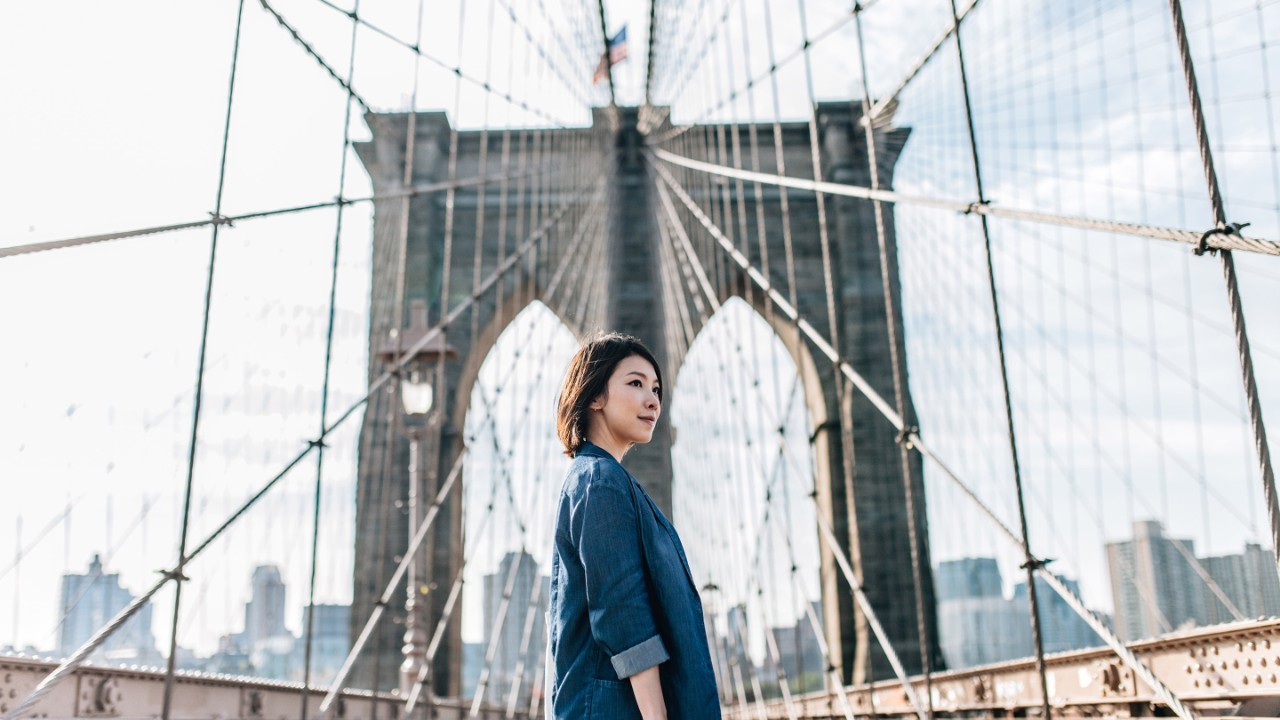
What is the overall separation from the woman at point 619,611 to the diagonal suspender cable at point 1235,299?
704 mm

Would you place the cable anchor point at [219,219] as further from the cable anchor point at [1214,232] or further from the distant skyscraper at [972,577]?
the distant skyscraper at [972,577]

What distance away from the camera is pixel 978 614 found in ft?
29.9

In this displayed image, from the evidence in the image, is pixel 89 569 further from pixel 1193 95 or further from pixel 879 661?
pixel 879 661

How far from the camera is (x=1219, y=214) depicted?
1500 mm

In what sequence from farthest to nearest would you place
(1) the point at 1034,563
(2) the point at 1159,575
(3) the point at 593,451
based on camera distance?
(2) the point at 1159,575
(1) the point at 1034,563
(3) the point at 593,451

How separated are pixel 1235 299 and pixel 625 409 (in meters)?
0.80

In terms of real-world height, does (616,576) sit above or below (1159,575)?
below

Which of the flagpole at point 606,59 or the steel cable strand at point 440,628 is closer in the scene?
the steel cable strand at point 440,628

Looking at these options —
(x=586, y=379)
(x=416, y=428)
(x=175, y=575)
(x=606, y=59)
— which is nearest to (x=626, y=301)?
(x=606, y=59)

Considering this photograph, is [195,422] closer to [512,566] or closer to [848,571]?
[848,571]

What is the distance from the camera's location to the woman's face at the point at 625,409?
1261mm

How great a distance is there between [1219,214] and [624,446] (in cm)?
82

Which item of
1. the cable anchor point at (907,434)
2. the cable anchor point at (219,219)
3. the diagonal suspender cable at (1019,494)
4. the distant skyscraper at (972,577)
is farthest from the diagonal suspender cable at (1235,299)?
the distant skyscraper at (972,577)

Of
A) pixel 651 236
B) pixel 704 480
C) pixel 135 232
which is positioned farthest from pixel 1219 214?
pixel 651 236
